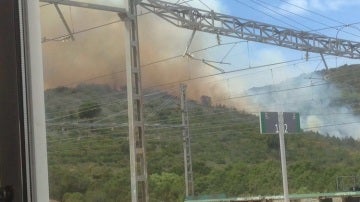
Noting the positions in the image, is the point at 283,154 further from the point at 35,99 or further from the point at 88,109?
the point at 35,99

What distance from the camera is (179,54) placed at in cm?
230

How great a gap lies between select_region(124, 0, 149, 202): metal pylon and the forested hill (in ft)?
0.15

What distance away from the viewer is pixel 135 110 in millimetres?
2438

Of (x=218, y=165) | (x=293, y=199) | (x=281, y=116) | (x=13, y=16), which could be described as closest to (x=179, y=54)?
(x=218, y=165)

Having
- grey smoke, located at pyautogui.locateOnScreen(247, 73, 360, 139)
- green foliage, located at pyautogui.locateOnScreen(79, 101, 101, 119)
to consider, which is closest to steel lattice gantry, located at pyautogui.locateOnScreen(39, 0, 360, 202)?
grey smoke, located at pyautogui.locateOnScreen(247, 73, 360, 139)

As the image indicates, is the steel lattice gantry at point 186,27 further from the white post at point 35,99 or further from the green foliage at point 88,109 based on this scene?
the white post at point 35,99

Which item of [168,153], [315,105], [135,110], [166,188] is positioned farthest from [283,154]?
[135,110]

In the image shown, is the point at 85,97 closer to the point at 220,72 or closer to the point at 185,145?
the point at 220,72

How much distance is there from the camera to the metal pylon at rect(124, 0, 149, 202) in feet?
5.97

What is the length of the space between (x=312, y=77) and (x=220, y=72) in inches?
34.3

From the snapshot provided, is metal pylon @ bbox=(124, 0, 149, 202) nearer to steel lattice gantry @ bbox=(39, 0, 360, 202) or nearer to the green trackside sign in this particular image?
steel lattice gantry @ bbox=(39, 0, 360, 202)

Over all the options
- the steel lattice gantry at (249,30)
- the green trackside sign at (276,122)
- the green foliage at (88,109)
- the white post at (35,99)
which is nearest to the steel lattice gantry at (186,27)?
the steel lattice gantry at (249,30)

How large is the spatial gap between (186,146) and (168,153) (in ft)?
1.92

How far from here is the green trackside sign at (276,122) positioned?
5.05ft
